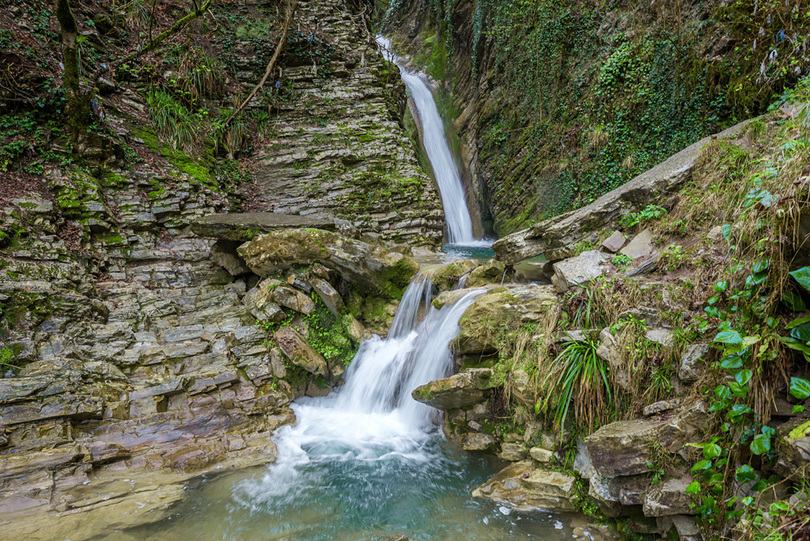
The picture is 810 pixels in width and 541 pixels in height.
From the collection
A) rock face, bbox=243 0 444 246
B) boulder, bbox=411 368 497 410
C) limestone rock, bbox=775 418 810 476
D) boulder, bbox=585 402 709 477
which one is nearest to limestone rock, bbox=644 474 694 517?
boulder, bbox=585 402 709 477

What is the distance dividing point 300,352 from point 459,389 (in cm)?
261

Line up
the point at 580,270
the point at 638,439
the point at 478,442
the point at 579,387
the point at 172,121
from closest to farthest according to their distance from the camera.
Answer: the point at 638,439, the point at 579,387, the point at 580,270, the point at 478,442, the point at 172,121

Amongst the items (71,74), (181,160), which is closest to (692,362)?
(181,160)

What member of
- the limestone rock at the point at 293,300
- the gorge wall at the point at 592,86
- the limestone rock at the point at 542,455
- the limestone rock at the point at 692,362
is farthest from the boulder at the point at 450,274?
the gorge wall at the point at 592,86

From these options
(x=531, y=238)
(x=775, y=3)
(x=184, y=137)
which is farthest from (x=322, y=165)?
(x=775, y=3)

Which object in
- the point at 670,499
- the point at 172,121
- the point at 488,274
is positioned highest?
the point at 172,121

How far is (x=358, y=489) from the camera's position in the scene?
3998 millimetres

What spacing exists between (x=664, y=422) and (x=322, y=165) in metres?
9.52

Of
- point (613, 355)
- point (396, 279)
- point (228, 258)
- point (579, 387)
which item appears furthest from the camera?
point (228, 258)

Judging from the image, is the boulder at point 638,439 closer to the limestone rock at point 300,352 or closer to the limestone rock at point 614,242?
the limestone rock at point 614,242

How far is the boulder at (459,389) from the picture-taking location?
4.20 metres

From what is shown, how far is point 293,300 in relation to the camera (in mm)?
6145

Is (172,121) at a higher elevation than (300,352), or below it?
higher

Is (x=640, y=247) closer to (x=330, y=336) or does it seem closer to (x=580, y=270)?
(x=580, y=270)
